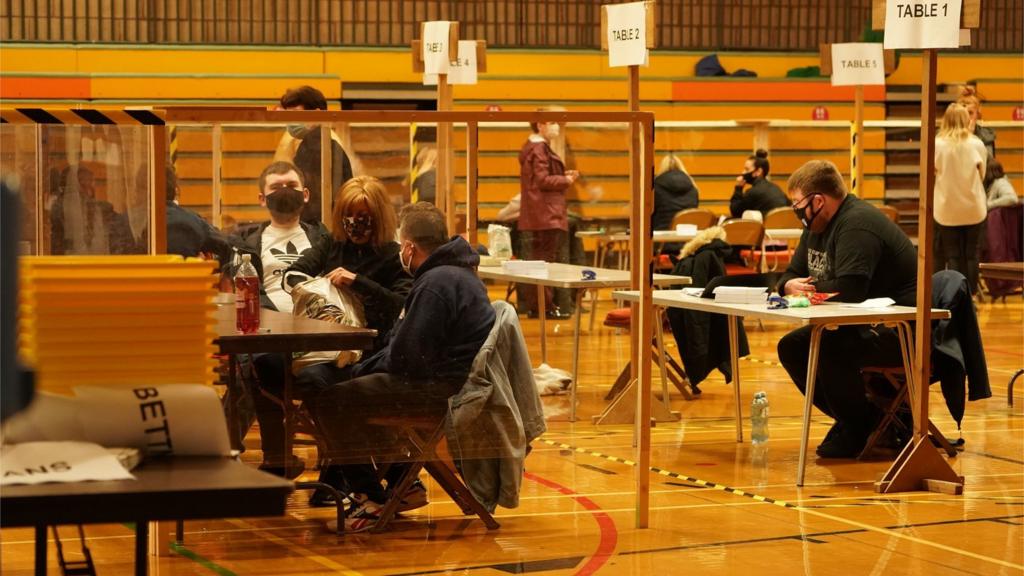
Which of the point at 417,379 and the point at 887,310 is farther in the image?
the point at 887,310

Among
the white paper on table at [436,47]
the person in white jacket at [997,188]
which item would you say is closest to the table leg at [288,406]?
the white paper on table at [436,47]

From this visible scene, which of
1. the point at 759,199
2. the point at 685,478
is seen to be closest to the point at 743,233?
the point at 759,199

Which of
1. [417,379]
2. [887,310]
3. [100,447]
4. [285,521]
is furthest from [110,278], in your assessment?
[887,310]

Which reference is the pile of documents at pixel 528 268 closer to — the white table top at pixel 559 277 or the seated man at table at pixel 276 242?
the white table top at pixel 559 277

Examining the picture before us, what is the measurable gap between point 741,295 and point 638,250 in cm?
95

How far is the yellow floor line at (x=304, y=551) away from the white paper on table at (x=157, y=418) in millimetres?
2374

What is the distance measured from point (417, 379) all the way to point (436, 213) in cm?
55

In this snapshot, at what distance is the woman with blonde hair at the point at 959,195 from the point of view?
12047 mm

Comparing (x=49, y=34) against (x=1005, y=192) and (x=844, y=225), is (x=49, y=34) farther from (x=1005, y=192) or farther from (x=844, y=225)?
A: (x=844, y=225)

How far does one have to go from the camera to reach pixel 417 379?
16.4 feet

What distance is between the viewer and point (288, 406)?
4.98 meters

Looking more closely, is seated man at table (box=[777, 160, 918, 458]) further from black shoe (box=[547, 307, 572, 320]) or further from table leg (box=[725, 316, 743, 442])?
black shoe (box=[547, 307, 572, 320])

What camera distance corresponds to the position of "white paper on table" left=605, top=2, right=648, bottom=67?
7.74m

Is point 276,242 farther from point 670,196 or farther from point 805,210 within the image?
point 670,196
